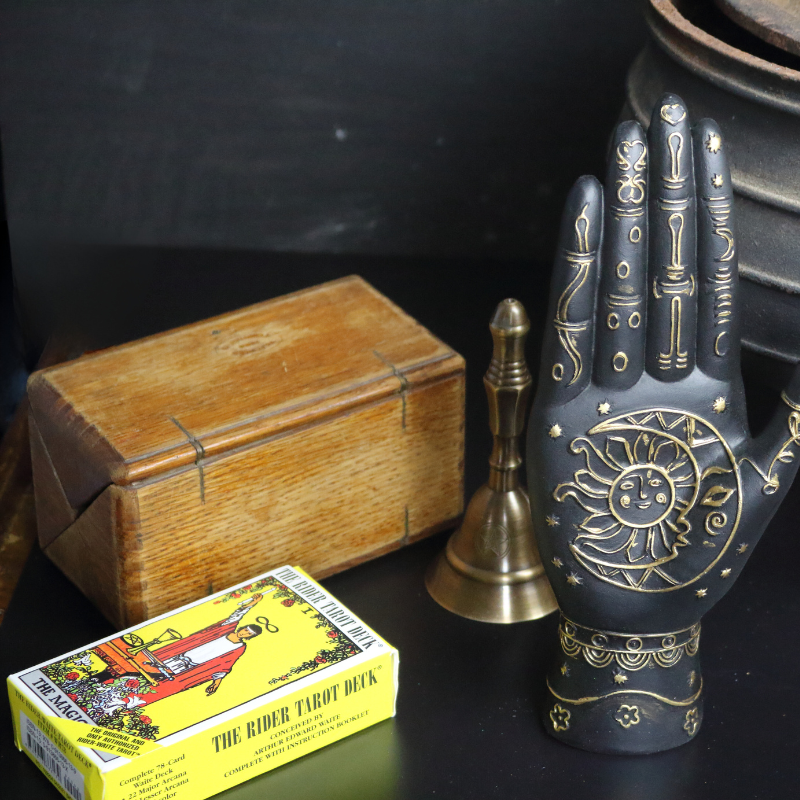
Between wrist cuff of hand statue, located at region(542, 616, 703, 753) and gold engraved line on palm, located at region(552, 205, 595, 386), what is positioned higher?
gold engraved line on palm, located at region(552, 205, 595, 386)

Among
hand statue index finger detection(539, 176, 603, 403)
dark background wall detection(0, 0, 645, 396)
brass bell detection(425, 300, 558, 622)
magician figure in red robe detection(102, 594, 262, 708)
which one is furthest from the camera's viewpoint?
dark background wall detection(0, 0, 645, 396)

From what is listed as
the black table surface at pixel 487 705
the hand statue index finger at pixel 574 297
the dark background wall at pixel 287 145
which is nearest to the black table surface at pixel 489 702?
the black table surface at pixel 487 705

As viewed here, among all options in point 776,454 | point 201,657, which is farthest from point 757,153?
point 201,657

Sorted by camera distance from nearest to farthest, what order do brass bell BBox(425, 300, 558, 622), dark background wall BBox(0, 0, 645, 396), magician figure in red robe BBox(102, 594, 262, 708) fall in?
magician figure in red robe BBox(102, 594, 262, 708) → brass bell BBox(425, 300, 558, 622) → dark background wall BBox(0, 0, 645, 396)

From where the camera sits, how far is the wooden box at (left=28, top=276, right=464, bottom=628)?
98cm

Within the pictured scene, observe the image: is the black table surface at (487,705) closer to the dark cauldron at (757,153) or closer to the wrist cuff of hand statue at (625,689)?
the wrist cuff of hand statue at (625,689)

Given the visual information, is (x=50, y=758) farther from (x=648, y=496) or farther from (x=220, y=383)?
(x=648, y=496)

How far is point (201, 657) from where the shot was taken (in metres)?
0.91

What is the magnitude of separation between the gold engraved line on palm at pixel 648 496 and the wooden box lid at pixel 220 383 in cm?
26

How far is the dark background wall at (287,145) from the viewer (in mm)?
1498

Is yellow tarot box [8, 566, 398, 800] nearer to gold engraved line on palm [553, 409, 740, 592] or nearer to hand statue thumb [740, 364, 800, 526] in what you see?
gold engraved line on palm [553, 409, 740, 592]

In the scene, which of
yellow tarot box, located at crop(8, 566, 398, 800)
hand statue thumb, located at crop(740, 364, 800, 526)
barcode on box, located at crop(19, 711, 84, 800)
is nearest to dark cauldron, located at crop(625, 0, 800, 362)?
hand statue thumb, located at crop(740, 364, 800, 526)

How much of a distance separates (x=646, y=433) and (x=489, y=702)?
279 millimetres

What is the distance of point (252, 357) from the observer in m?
1.09
